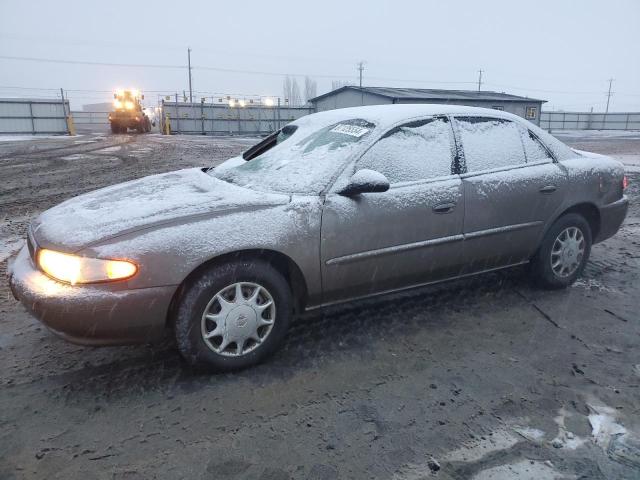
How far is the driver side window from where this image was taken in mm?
3033

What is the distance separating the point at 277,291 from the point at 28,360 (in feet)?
5.23

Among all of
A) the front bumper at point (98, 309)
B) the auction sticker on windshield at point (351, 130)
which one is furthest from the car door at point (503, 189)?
the front bumper at point (98, 309)

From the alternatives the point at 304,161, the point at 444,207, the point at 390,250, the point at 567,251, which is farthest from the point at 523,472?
the point at 567,251

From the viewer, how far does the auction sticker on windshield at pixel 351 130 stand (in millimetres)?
3126

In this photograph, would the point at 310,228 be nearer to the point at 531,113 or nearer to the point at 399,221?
the point at 399,221

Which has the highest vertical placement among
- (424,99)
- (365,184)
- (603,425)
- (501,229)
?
(424,99)

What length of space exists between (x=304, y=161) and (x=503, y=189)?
1.51 metres

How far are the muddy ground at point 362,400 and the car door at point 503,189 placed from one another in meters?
0.47

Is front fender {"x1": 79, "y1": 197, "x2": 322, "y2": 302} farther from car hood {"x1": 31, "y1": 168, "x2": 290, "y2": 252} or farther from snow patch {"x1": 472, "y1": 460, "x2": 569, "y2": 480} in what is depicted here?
snow patch {"x1": 472, "y1": 460, "x2": 569, "y2": 480}

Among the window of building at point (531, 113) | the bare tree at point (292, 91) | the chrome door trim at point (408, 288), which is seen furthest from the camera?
the bare tree at point (292, 91)

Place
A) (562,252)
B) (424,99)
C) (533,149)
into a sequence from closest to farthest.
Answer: (533,149), (562,252), (424,99)

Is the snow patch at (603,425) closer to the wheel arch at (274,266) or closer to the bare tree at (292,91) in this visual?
the wheel arch at (274,266)

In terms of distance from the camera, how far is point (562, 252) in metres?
3.78

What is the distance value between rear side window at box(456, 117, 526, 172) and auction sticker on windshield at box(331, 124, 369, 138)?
31.1 inches
